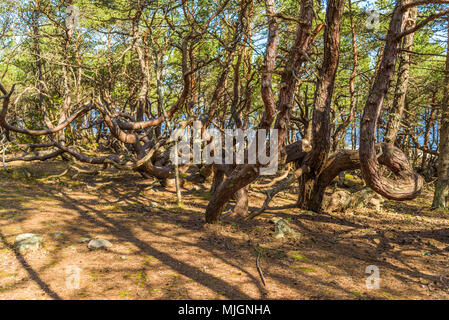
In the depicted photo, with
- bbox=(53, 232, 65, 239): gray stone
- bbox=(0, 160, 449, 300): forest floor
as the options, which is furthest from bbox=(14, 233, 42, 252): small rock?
bbox=(53, 232, 65, 239): gray stone

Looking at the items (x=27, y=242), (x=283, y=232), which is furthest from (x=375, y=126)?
(x=27, y=242)

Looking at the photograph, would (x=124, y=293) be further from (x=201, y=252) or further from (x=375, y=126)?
(x=375, y=126)

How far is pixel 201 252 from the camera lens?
4.40m

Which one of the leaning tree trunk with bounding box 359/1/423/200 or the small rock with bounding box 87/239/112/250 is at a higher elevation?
the leaning tree trunk with bounding box 359/1/423/200

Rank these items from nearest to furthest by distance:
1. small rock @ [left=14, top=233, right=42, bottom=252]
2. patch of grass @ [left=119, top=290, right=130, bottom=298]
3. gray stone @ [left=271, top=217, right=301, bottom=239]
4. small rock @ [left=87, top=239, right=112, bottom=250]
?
1. patch of grass @ [left=119, top=290, right=130, bottom=298]
2. small rock @ [left=14, top=233, right=42, bottom=252]
3. small rock @ [left=87, top=239, right=112, bottom=250]
4. gray stone @ [left=271, top=217, right=301, bottom=239]

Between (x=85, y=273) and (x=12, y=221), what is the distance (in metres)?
2.85

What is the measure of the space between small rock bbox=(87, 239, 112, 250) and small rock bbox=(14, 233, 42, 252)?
0.69m

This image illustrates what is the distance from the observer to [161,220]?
6.25 meters

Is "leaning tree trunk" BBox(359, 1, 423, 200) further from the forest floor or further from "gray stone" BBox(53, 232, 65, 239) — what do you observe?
"gray stone" BBox(53, 232, 65, 239)

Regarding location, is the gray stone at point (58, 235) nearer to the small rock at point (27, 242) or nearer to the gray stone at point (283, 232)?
the small rock at point (27, 242)

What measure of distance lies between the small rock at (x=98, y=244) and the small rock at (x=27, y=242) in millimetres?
689

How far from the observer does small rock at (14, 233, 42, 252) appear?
393 centimetres

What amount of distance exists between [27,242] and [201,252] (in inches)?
98.1

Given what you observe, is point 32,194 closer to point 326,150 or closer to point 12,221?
point 12,221
